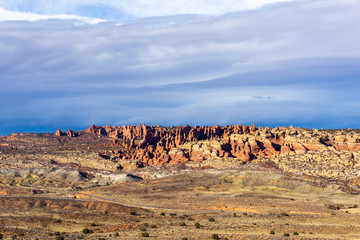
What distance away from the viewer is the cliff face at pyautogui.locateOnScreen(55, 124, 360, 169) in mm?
135500

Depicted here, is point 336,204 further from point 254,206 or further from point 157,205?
point 157,205

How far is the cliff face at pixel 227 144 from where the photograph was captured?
445ft

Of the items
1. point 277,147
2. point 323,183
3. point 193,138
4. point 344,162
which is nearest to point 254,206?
point 323,183

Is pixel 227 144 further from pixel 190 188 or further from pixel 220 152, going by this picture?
pixel 190 188

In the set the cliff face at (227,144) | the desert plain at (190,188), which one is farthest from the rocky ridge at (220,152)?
the desert plain at (190,188)

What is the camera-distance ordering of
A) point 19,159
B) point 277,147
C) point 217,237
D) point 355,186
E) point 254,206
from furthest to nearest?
1. point 19,159
2. point 277,147
3. point 355,186
4. point 254,206
5. point 217,237

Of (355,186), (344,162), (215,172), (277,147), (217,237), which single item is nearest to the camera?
(217,237)

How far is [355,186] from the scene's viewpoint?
349ft

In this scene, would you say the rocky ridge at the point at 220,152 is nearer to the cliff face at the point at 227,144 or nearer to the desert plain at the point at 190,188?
the cliff face at the point at 227,144

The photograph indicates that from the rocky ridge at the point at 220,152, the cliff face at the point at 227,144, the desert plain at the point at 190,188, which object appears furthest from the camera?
the cliff face at the point at 227,144

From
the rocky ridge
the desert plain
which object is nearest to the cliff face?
the rocky ridge

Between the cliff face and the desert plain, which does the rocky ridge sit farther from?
the desert plain

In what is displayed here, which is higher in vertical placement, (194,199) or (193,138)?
(193,138)

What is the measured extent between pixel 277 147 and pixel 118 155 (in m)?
63.6
